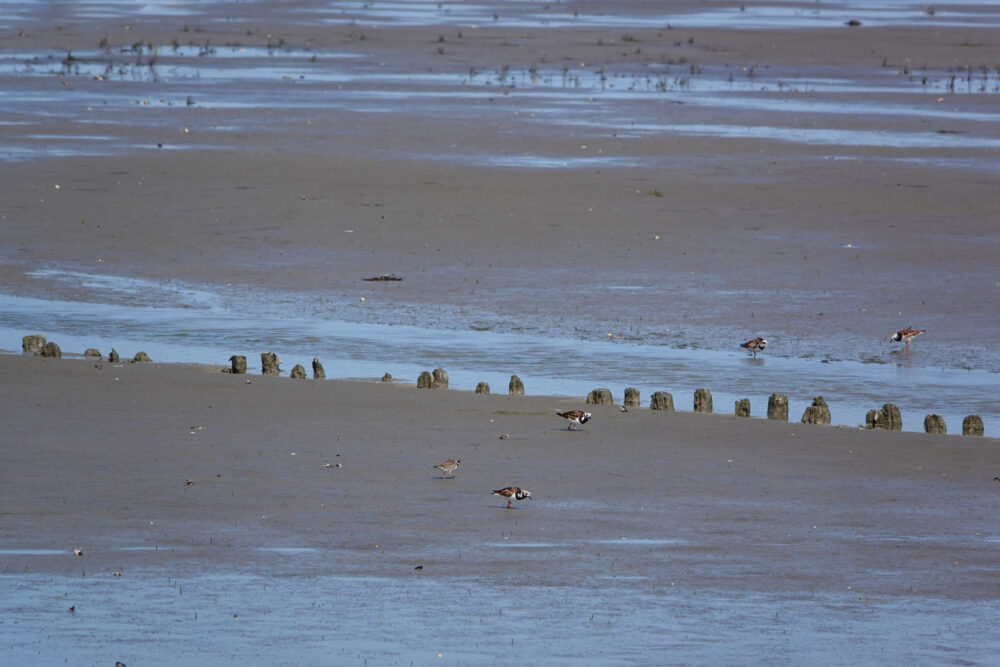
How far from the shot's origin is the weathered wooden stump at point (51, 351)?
1470 centimetres

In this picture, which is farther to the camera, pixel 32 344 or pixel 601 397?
pixel 32 344

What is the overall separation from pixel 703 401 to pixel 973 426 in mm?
2003

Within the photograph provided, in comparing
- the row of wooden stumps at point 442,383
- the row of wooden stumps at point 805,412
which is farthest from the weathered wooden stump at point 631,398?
the row of wooden stumps at point 442,383

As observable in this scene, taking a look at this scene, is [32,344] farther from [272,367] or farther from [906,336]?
[906,336]

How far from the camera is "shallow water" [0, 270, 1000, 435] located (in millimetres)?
14336

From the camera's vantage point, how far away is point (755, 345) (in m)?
15.5

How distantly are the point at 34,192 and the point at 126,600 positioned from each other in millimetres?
15745

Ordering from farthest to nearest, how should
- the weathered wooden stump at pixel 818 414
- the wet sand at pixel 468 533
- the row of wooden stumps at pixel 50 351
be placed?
1. the row of wooden stumps at pixel 50 351
2. the weathered wooden stump at pixel 818 414
3. the wet sand at pixel 468 533

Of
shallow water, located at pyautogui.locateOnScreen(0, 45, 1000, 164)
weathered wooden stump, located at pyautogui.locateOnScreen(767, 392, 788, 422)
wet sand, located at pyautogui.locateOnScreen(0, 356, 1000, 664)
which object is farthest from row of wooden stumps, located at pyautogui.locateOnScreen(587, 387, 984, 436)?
shallow water, located at pyautogui.locateOnScreen(0, 45, 1000, 164)

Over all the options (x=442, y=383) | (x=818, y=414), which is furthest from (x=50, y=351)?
(x=818, y=414)

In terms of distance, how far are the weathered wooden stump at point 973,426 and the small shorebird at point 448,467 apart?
160 inches

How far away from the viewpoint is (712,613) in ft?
28.0

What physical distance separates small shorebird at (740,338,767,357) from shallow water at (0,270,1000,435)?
110mm

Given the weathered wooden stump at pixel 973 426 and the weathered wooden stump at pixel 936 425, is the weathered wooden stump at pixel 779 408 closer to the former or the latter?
the weathered wooden stump at pixel 936 425
